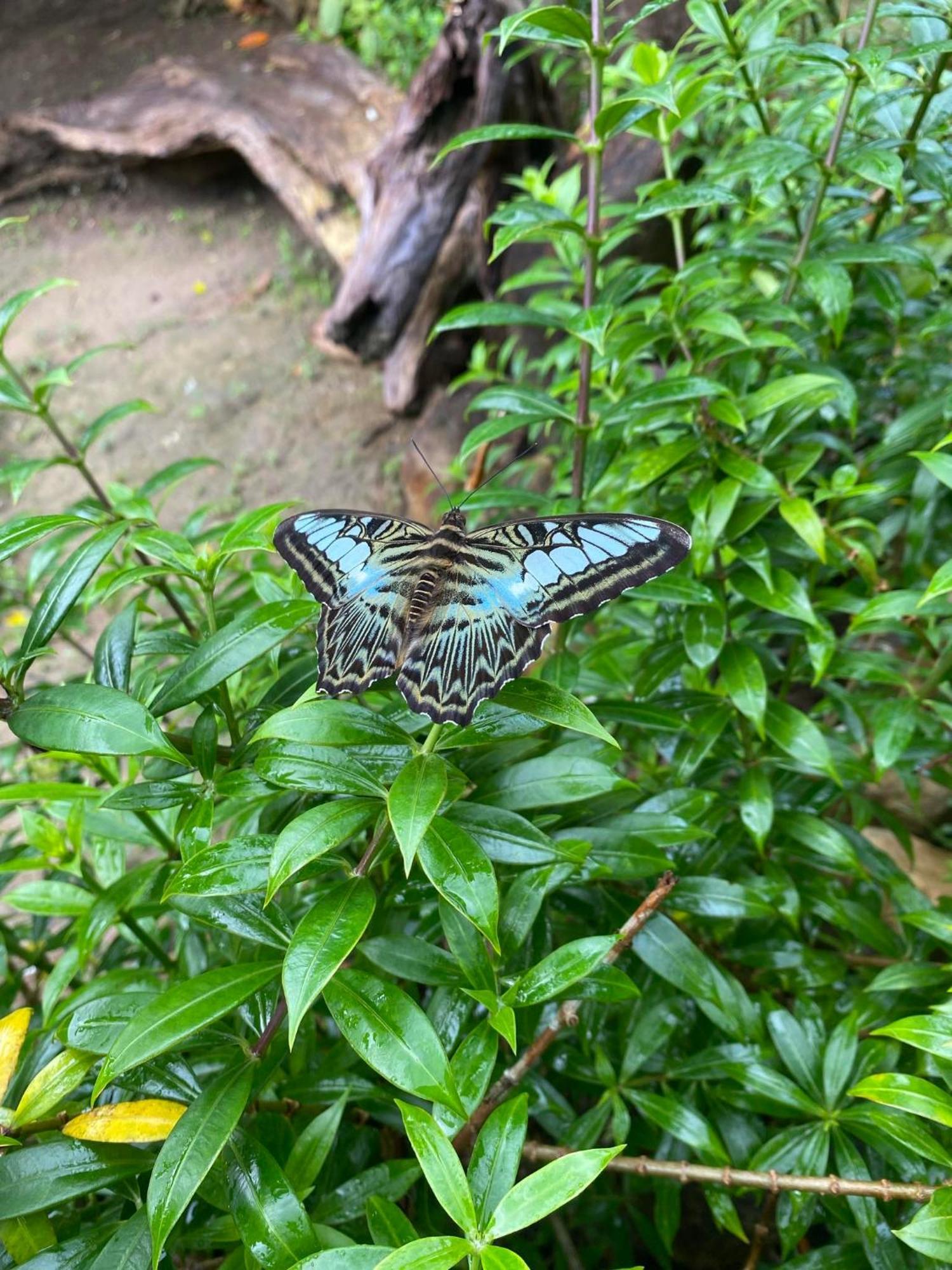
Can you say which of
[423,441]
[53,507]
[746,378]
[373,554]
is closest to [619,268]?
[746,378]

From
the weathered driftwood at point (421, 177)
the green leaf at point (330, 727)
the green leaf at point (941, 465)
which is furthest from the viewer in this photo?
the weathered driftwood at point (421, 177)

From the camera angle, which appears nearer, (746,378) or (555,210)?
(555,210)

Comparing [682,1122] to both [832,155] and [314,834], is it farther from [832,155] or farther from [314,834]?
[832,155]

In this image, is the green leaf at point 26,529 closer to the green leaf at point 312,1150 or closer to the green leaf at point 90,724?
the green leaf at point 90,724

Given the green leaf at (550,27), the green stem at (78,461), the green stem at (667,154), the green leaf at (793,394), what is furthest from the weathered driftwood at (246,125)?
the green leaf at (793,394)

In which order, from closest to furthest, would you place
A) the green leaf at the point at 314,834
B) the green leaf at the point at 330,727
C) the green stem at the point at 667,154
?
the green leaf at the point at 314,834 < the green leaf at the point at 330,727 < the green stem at the point at 667,154

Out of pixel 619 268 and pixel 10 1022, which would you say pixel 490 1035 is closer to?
pixel 10 1022

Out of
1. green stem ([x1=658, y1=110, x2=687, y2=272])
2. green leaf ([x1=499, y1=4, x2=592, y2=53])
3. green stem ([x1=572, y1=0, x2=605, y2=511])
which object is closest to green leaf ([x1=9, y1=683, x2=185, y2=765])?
green stem ([x1=572, y1=0, x2=605, y2=511])
